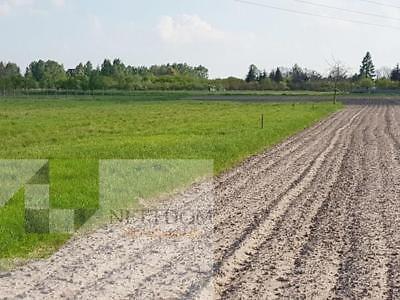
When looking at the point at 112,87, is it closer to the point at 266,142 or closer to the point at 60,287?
the point at 266,142

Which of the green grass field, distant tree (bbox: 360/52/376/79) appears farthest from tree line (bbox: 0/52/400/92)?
the green grass field

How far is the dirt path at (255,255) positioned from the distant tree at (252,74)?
13952 cm

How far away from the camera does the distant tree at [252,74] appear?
151 m

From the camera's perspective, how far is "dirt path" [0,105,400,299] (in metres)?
6.18

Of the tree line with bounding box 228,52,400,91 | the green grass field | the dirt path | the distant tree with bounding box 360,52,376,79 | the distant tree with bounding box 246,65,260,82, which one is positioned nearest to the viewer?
the dirt path

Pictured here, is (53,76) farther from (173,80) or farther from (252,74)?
(252,74)

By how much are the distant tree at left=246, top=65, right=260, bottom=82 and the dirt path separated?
139522 millimetres

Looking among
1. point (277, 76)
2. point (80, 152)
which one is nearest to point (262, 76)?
point (277, 76)

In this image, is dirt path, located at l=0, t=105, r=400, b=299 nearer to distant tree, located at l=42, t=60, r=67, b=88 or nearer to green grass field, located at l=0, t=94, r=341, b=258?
green grass field, located at l=0, t=94, r=341, b=258

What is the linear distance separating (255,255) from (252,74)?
147184 millimetres

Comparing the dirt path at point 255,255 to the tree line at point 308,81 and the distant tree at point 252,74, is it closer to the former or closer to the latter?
the tree line at point 308,81

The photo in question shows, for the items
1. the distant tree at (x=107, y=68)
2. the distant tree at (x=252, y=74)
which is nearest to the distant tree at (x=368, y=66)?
the distant tree at (x=252, y=74)

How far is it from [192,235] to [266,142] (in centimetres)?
1447

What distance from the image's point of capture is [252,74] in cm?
15238
